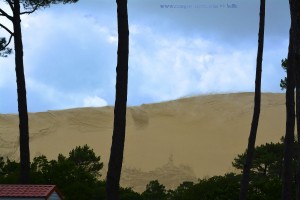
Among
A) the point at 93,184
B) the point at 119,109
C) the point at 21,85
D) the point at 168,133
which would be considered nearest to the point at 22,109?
the point at 21,85

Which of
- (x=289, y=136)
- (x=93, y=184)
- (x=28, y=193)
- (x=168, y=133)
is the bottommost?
(x=28, y=193)

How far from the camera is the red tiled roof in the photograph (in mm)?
18188

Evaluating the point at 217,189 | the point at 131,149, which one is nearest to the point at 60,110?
the point at 131,149

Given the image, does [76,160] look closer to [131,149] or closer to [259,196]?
[259,196]

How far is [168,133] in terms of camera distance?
94500mm

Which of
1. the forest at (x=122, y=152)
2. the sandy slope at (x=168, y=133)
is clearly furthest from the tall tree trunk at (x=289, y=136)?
the sandy slope at (x=168, y=133)


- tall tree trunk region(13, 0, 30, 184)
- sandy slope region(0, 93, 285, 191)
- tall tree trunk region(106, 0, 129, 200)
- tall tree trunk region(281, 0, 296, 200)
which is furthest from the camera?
sandy slope region(0, 93, 285, 191)

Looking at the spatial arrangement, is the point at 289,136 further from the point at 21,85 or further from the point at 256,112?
the point at 21,85

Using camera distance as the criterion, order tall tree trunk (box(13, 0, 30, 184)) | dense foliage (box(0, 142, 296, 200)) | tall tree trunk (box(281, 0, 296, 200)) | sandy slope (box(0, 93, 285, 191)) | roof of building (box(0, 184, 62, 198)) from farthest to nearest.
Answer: sandy slope (box(0, 93, 285, 191)), dense foliage (box(0, 142, 296, 200)), tall tree trunk (box(13, 0, 30, 184)), roof of building (box(0, 184, 62, 198)), tall tree trunk (box(281, 0, 296, 200))

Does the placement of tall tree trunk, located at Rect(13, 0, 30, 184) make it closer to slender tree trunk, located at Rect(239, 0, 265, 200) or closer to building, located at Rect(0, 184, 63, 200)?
building, located at Rect(0, 184, 63, 200)

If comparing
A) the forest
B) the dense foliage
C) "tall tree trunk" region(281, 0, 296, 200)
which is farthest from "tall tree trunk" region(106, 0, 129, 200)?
the dense foliage

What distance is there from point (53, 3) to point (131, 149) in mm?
65705

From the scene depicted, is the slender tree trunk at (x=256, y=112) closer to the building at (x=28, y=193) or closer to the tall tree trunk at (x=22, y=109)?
the building at (x=28, y=193)

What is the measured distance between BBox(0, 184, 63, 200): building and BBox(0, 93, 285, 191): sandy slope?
55.8 metres
